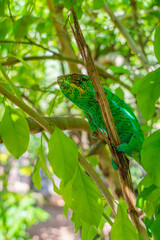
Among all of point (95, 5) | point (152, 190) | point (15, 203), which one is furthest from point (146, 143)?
point (15, 203)

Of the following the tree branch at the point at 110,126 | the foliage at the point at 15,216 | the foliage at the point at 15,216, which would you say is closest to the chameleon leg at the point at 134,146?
the tree branch at the point at 110,126

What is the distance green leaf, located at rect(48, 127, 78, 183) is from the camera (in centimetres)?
30

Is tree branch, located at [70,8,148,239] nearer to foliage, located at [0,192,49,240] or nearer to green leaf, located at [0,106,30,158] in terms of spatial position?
green leaf, located at [0,106,30,158]

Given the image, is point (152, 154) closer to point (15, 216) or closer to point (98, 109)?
point (98, 109)

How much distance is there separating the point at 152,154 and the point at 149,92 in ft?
0.29

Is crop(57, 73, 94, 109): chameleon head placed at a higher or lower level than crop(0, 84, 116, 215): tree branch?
higher

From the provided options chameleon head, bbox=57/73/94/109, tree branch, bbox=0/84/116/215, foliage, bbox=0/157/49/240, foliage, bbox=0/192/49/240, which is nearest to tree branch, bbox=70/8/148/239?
tree branch, bbox=0/84/116/215

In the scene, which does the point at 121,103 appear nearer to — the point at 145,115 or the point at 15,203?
the point at 145,115

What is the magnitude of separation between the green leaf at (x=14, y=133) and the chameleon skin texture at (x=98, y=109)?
0.56ft

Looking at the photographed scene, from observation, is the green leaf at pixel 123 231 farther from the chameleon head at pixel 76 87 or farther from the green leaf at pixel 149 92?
the chameleon head at pixel 76 87

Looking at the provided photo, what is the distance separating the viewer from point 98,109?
22.6 inches

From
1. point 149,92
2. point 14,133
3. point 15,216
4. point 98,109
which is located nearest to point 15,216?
point 15,216

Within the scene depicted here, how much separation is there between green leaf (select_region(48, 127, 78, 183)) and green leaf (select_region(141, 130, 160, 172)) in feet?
0.31

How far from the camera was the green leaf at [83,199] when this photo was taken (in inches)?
12.5
